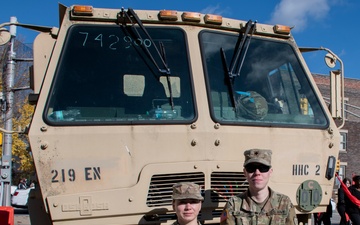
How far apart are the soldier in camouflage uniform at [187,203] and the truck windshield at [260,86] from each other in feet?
3.46

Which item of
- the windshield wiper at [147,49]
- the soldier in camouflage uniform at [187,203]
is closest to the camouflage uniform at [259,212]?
the soldier in camouflage uniform at [187,203]

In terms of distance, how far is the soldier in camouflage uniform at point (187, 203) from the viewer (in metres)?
3.47

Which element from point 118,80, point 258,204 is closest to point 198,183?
point 258,204

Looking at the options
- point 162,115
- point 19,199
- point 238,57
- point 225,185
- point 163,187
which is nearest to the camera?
point 163,187

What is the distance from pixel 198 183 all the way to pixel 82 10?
5.98 ft

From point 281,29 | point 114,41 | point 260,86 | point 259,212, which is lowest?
point 259,212

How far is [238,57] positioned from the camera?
482cm

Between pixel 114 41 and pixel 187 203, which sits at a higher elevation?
pixel 114 41

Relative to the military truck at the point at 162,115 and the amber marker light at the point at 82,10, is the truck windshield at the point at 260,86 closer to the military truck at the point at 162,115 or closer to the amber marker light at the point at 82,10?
the military truck at the point at 162,115

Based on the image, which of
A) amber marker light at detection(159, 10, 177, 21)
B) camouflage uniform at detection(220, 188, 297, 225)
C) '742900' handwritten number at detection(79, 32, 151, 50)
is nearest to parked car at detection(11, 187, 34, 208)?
'742900' handwritten number at detection(79, 32, 151, 50)

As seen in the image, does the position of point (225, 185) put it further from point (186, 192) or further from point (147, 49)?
point (147, 49)

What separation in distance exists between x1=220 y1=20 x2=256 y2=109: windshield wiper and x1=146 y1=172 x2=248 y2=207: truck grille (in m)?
0.71

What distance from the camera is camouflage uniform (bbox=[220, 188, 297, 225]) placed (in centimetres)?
346

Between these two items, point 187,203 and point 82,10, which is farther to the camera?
point 82,10
